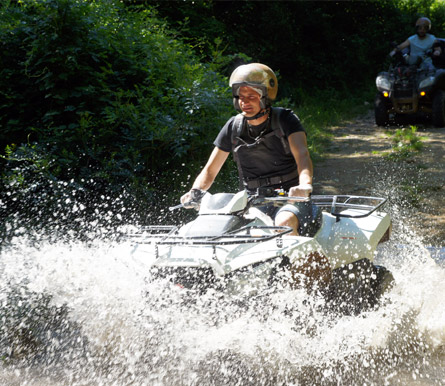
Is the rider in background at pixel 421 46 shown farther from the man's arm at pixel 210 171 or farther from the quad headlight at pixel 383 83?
the man's arm at pixel 210 171

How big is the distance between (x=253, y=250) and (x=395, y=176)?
6238 millimetres

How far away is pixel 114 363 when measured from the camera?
3568 mm

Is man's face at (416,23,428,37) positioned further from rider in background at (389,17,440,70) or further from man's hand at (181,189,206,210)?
man's hand at (181,189,206,210)

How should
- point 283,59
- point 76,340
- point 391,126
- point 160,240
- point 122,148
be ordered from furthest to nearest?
point 283,59 < point 391,126 < point 122,148 < point 76,340 < point 160,240

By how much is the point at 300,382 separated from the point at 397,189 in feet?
17.7

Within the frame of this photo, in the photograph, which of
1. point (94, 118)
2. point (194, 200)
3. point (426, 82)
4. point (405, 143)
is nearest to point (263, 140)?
point (194, 200)

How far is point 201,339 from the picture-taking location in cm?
322

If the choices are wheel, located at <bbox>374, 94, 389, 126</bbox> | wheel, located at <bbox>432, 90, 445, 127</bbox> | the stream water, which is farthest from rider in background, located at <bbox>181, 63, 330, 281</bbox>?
wheel, located at <bbox>374, 94, 389, 126</bbox>

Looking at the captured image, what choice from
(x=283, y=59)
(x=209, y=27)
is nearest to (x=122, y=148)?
(x=209, y=27)

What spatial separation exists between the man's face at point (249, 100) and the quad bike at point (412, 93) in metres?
9.09

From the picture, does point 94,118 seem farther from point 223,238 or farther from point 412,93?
point 412,93

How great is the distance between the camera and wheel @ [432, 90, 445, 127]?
1199 cm

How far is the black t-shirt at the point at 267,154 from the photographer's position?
13.6 ft

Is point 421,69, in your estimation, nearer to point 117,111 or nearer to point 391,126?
point 391,126
